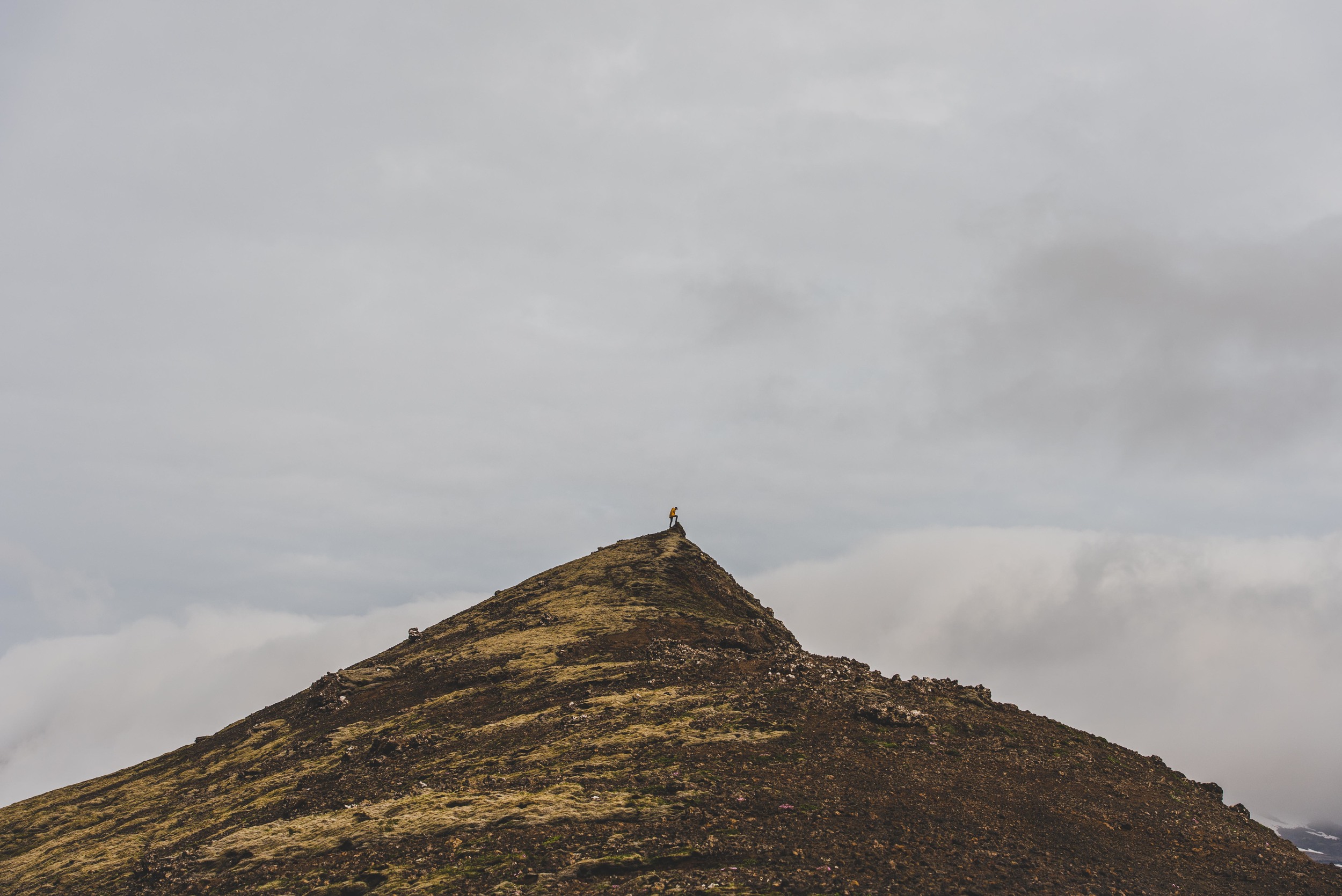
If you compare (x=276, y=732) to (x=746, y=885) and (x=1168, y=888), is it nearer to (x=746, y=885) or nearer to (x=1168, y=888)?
(x=746, y=885)

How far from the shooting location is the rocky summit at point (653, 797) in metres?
21.8

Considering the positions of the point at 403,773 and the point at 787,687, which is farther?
the point at 787,687

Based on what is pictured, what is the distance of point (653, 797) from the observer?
80.9ft

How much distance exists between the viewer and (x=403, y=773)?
30.6 meters

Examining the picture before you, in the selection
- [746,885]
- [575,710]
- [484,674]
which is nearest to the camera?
[746,885]

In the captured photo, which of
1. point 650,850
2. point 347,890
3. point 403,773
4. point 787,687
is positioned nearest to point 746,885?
point 650,850

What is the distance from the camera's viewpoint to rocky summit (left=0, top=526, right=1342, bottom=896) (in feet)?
71.4

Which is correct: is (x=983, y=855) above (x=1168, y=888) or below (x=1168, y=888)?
above

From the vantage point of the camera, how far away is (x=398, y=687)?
142ft

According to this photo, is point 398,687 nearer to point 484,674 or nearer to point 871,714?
point 484,674

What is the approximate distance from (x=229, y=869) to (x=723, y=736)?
17173mm

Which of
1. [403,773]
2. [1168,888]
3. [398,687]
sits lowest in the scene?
[1168,888]

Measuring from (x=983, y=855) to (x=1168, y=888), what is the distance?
17.5 feet

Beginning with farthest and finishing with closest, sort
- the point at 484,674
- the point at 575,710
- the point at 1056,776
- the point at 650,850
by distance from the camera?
1. the point at 484,674
2. the point at 575,710
3. the point at 1056,776
4. the point at 650,850
